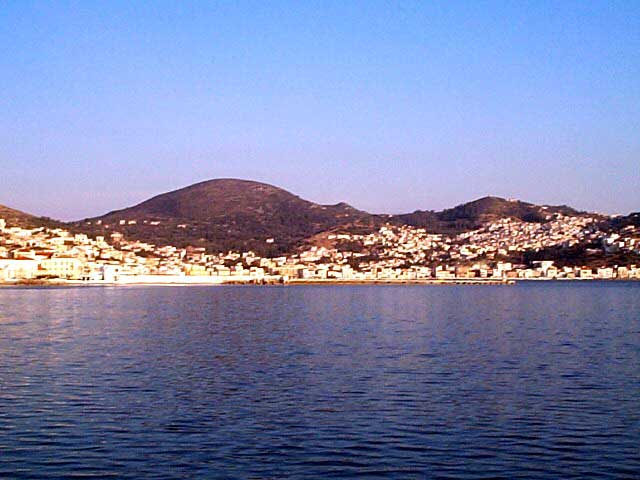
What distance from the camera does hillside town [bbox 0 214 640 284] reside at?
390 feet

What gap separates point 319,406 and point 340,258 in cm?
14953

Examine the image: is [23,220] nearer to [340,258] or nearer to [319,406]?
[340,258]

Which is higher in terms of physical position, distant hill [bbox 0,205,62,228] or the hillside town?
distant hill [bbox 0,205,62,228]

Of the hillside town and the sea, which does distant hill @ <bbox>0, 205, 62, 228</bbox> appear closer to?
the hillside town

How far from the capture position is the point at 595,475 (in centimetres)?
1151

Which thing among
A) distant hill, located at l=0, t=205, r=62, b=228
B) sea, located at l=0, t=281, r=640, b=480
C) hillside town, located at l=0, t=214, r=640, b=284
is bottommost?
sea, located at l=0, t=281, r=640, b=480

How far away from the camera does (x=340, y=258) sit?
543 feet

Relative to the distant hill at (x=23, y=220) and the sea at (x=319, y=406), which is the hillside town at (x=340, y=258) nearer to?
the distant hill at (x=23, y=220)

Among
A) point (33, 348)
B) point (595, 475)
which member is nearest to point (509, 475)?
point (595, 475)

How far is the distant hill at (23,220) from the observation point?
486 feet

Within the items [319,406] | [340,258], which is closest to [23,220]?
[340,258]

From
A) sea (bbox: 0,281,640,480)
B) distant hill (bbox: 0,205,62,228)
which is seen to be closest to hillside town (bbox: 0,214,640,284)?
distant hill (bbox: 0,205,62,228)

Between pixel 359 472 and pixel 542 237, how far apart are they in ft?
553

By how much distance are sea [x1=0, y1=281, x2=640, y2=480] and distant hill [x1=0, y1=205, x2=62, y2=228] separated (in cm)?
12393
